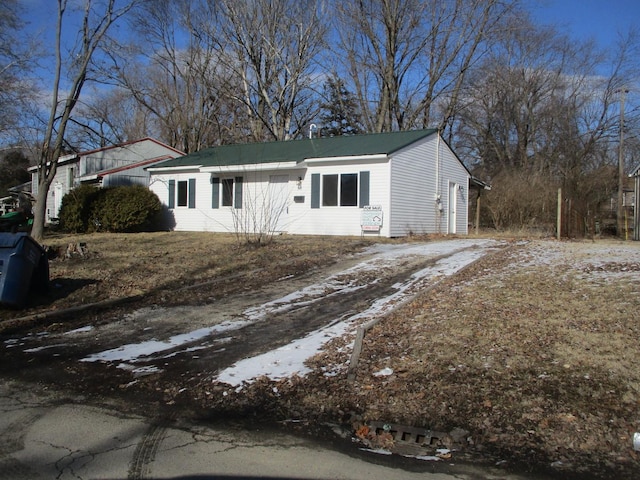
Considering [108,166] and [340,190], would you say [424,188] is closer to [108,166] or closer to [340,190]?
[340,190]

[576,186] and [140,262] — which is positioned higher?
[576,186]

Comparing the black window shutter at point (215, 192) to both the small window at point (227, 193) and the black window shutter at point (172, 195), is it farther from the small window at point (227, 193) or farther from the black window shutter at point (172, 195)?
the black window shutter at point (172, 195)

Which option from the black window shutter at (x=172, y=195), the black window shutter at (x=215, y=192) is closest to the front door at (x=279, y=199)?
the black window shutter at (x=215, y=192)

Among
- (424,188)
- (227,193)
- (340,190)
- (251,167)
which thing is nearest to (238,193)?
(227,193)

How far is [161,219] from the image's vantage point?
78.2 ft

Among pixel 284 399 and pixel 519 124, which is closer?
pixel 284 399

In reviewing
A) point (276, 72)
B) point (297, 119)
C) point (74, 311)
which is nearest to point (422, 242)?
point (74, 311)

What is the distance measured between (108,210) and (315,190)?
8665mm

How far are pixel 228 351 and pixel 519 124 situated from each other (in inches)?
1635

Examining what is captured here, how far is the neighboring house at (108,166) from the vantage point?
86.4ft

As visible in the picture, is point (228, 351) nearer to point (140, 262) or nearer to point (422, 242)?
point (140, 262)

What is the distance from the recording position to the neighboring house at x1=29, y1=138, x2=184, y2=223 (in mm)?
26328

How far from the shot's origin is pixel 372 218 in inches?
710

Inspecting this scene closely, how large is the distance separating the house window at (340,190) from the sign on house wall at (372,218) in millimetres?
666
